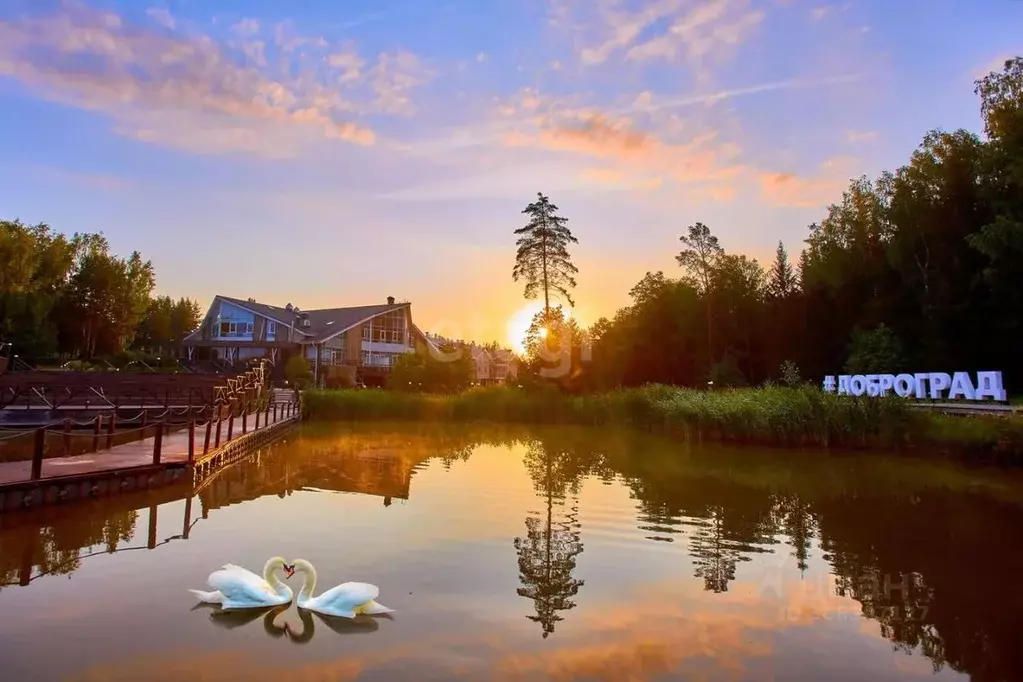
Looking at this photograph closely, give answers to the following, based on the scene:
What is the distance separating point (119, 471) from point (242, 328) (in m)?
45.4

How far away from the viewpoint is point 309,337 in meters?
54.5

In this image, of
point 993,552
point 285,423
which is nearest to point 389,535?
point 993,552

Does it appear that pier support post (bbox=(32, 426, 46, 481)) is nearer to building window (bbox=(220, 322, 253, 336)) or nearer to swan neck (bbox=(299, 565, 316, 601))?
swan neck (bbox=(299, 565, 316, 601))

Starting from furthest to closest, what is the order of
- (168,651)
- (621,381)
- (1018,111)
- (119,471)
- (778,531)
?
(621,381) → (1018,111) → (119,471) → (778,531) → (168,651)

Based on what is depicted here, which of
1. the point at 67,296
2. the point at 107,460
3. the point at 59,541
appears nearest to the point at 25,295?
the point at 67,296

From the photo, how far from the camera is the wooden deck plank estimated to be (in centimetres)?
1342

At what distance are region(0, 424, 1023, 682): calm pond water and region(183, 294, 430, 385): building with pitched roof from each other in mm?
37253

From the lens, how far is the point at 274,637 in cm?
693

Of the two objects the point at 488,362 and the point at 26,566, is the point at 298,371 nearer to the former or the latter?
the point at 26,566

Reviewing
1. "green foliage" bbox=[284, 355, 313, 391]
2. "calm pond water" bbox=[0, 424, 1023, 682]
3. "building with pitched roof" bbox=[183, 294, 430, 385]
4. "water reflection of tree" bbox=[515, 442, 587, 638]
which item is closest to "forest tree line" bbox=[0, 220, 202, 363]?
"building with pitched roof" bbox=[183, 294, 430, 385]

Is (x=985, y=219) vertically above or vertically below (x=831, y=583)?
above

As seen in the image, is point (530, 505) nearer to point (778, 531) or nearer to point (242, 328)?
point (778, 531)

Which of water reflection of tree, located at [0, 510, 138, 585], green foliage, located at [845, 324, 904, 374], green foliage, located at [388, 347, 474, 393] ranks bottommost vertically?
water reflection of tree, located at [0, 510, 138, 585]

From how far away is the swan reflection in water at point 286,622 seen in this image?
277 inches
